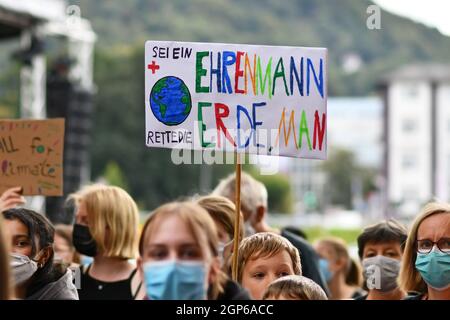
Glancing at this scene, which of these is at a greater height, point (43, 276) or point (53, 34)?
point (53, 34)

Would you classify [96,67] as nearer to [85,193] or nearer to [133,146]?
[133,146]

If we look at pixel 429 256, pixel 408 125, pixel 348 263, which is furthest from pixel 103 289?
pixel 408 125

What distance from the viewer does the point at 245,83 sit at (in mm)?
4852

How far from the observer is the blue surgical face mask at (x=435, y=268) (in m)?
4.26

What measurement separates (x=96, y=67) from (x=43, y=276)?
79.1 metres

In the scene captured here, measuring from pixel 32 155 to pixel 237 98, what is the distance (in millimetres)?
1145

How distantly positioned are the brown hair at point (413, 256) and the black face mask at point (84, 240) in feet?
4.87

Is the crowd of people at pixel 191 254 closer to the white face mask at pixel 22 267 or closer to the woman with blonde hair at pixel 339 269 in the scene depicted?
the white face mask at pixel 22 267

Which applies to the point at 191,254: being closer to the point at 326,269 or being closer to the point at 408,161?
the point at 326,269

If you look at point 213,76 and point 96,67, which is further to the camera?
point 96,67

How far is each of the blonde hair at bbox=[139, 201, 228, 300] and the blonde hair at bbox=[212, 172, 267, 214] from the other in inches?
89.9
